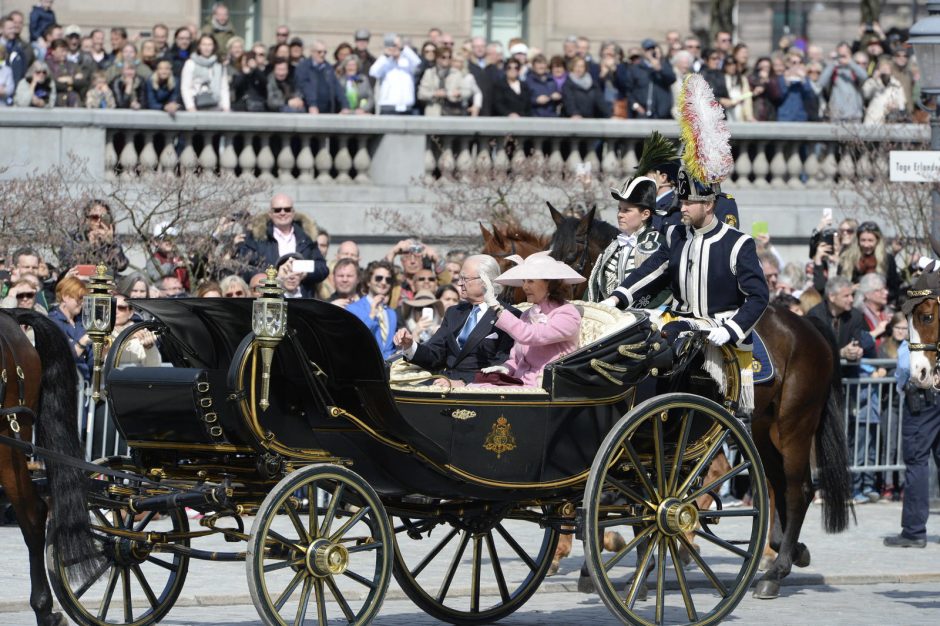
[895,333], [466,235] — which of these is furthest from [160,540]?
[466,235]

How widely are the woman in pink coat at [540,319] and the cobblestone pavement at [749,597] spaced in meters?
1.44

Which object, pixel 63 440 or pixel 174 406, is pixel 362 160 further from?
pixel 174 406

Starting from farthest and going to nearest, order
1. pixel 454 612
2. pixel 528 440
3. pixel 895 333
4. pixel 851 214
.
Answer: pixel 851 214
pixel 895 333
pixel 454 612
pixel 528 440

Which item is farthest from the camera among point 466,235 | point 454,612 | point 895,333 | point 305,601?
point 466,235

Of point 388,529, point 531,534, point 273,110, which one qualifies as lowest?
point 531,534

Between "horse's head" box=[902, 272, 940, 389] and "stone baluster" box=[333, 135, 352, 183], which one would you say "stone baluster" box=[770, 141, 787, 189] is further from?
"horse's head" box=[902, 272, 940, 389]

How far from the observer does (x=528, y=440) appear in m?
9.91

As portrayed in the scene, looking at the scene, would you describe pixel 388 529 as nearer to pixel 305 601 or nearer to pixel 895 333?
pixel 305 601

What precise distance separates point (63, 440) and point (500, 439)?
228 cm

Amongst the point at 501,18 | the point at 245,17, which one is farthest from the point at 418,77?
the point at 501,18

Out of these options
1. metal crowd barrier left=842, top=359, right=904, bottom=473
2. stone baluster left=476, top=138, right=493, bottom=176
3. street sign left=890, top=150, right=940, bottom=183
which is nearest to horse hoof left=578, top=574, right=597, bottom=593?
metal crowd barrier left=842, top=359, right=904, bottom=473

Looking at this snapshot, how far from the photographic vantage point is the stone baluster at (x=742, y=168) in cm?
2366

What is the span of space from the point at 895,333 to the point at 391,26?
13923 mm

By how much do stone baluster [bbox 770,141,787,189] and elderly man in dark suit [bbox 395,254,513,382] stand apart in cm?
1301
